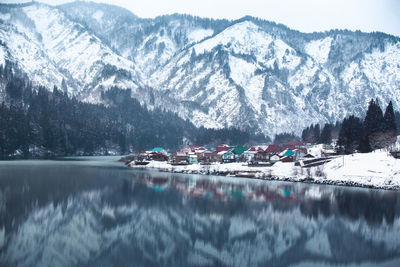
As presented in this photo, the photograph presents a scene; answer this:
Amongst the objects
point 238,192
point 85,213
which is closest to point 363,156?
point 238,192

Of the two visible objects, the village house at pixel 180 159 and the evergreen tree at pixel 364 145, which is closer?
the evergreen tree at pixel 364 145

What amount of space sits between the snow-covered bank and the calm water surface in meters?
9.18

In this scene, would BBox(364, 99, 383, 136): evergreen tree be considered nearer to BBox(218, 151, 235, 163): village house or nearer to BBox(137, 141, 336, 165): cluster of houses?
BBox(137, 141, 336, 165): cluster of houses

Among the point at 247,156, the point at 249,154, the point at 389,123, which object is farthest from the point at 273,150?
the point at 389,123

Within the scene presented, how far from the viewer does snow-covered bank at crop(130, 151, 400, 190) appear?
211 feet

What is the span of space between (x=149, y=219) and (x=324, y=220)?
17209 millimetres

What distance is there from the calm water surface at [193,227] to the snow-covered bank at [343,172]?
9182 mm

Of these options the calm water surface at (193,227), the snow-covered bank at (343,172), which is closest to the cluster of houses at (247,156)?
the snow-covered bank at (343,172)

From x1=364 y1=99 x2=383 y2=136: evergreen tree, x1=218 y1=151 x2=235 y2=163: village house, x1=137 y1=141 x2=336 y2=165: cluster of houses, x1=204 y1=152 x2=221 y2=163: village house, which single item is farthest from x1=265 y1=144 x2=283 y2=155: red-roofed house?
x1=364 y1=99 x2=383 y2=136: evergreen tree

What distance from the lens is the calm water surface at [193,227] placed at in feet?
87.4

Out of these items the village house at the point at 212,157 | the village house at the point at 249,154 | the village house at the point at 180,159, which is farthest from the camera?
the village house at the point at 212,157

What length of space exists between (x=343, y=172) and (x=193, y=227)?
148 ft

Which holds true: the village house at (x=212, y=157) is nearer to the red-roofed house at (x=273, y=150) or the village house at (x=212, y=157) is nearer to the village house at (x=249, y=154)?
the village house at (x=249, y=154)

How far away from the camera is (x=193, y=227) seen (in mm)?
34406
